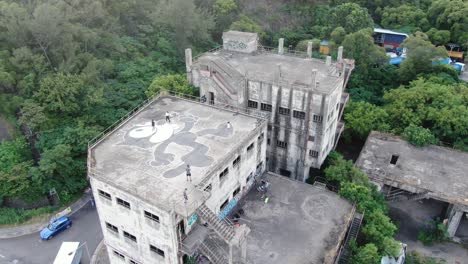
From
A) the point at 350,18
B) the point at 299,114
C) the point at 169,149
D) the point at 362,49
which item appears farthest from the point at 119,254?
the point at 350,18

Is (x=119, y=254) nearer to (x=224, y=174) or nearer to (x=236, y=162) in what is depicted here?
(x=224, y=174)

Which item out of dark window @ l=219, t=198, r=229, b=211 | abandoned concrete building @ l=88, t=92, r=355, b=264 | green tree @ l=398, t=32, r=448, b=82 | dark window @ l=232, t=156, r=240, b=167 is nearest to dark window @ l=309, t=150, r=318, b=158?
abandoned concrete building @ l=88, t=92, r=355, b=264

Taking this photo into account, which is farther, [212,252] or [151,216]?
[212,252]

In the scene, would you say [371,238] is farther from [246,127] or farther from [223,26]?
[223,26]

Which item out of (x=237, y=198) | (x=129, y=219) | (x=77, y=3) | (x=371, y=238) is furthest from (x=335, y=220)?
(x=77, y=3)

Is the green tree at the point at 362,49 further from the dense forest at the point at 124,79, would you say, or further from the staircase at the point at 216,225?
the staircase at the point at 216,225

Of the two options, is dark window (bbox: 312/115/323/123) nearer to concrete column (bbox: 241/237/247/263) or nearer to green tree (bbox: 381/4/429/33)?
concrete column (bbox: 241/237/247/263)
